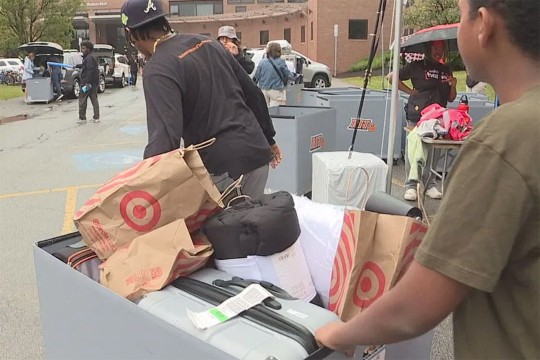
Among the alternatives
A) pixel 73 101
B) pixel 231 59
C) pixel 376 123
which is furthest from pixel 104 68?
pixel 231 59

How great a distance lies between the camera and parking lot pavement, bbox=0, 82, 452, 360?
144 inches

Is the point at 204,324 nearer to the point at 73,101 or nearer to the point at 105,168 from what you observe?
the point at 105,168

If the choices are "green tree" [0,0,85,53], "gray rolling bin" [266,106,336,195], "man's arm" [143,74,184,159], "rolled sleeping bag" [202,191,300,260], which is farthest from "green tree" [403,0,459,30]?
"rolled sleeping bag" [202,191,300,260]

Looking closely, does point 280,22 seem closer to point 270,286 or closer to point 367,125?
point 367,125

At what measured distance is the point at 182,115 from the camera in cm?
275

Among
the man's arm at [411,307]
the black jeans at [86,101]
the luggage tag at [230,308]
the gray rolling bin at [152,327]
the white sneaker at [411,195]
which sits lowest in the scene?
the white sneaker at [411,195]

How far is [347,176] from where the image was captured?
16.2 ft

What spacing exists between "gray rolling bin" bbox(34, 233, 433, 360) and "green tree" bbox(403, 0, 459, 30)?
21911mm

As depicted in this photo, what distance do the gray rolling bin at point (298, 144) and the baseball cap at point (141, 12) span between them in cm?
327

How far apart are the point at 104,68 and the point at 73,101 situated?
6.68m

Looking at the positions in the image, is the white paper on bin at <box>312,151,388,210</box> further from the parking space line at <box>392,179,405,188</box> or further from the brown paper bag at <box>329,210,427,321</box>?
the brown paper bag at <box>329,210,427,321</box>

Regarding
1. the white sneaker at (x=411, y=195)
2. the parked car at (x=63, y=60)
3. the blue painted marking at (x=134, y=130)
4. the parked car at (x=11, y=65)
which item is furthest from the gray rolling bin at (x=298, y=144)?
the parked car at (x=11, y=65)

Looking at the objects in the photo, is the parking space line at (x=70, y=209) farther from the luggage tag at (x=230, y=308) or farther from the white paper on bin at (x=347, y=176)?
the luggage tag at (x=230, y=308)

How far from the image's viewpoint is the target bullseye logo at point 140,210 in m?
2.10
